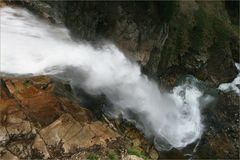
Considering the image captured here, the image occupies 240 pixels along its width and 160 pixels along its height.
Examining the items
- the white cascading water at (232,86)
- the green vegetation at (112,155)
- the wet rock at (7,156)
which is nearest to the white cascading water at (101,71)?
the white cascading water at (232,86)

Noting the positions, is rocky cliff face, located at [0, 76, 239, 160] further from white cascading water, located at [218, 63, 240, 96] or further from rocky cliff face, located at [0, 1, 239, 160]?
white cascading water, located at [218, 63, 240, 96]

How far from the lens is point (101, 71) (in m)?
18.4

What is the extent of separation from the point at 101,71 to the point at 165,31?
4924mm

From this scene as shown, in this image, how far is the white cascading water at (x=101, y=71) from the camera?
673 inches

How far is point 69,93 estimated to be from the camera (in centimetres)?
1554

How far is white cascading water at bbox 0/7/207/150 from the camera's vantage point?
1709cm

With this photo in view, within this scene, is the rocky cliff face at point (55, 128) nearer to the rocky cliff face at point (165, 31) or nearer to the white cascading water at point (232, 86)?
the rocky cliff face at point (165, 31)

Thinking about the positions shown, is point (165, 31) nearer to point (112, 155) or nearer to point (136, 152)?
point (136, 152)

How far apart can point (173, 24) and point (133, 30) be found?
2965 mm

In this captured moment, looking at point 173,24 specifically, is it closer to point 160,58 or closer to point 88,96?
point 160,58

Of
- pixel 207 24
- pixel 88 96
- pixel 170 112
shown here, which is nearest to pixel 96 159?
pixel 88 96

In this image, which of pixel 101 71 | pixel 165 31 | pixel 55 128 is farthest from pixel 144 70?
→ pixel 55 128

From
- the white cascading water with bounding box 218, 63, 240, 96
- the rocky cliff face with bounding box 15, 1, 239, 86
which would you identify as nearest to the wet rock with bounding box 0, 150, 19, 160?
the rocky cliff face with bounding box 15, 1, 239, 86

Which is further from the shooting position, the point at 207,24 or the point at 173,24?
the point at 207,24
